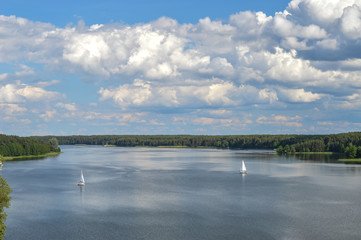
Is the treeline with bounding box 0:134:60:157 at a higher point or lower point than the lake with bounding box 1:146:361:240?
higher

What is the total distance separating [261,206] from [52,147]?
6312 inches

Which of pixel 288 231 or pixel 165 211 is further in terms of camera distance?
pixel 165 211

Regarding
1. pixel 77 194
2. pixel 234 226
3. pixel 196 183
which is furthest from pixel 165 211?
pixel 196 183

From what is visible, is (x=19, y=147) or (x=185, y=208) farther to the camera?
(x=19, y=147)

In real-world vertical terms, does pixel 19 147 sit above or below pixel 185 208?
above

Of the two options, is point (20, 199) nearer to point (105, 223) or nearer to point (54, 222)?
point (54, 222)

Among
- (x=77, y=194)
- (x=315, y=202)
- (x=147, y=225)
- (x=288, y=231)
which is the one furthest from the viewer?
(x=77, y=194)

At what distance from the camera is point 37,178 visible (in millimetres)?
87375

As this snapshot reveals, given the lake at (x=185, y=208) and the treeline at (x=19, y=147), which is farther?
the treeline at (x=19, y=147)

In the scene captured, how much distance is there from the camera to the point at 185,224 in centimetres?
4472

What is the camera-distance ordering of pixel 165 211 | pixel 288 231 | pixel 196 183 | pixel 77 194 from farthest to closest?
pixel 196 183, pixel 77 194, pixel 165 211, pixel 288 231

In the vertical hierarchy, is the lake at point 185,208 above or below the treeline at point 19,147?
below

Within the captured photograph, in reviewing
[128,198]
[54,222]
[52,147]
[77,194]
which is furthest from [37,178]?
[52,147]

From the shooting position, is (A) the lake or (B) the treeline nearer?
(A) the lake
